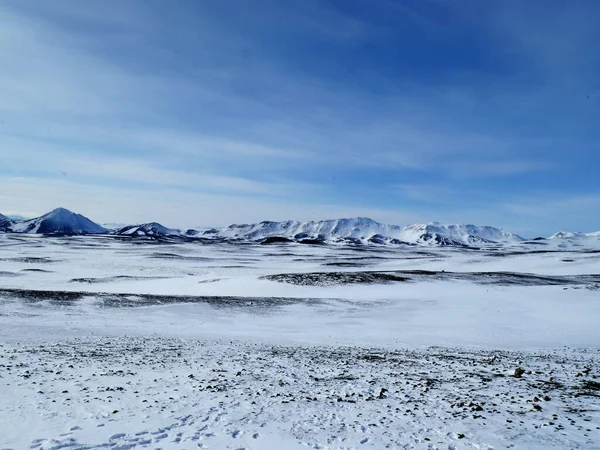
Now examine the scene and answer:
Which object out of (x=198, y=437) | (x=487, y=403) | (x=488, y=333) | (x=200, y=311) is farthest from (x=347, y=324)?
(x=198, y=437)

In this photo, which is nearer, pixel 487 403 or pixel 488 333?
pixel 487 403

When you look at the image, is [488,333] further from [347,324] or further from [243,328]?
[243,328]

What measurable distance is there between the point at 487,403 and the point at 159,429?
9587 millimetres

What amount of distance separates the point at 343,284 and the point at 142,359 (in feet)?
109

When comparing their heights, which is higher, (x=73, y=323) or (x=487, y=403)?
(x=487, y=403)

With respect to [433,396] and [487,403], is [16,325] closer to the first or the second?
[433,396]

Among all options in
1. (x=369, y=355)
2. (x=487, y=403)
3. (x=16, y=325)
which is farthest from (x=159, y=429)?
(x=16, y=325)

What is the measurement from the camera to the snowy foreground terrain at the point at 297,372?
32.7 ft

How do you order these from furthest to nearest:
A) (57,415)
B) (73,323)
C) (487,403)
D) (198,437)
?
(73,323), (487,403), (57,415), (198,437)

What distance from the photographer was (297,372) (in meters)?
15.7

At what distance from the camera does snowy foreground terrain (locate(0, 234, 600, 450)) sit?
9.95 m

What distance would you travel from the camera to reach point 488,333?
87.2 ft

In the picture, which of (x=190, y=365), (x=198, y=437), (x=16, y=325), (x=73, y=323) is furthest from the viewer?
(x=73, y=323)

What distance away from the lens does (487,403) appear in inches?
481
